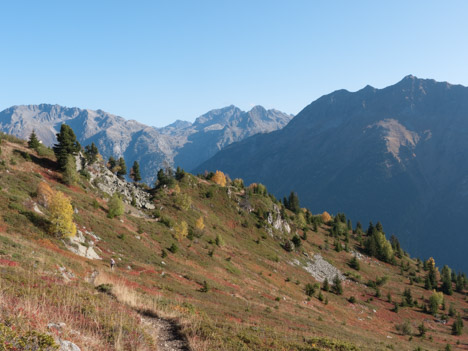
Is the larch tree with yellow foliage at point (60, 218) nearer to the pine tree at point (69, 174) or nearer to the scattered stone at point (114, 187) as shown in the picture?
the pine tree at point (69, 174)

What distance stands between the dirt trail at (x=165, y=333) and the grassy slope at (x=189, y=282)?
0.42 meters

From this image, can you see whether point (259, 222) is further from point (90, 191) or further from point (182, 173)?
point (90, 191)

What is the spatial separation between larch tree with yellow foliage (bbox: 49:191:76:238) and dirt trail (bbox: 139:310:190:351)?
917 inches

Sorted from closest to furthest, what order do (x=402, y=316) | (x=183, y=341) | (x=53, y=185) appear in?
(x=183, y=341)
(x=53, y=185)
(x=402, y=316)

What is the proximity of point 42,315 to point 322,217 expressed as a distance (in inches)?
5896

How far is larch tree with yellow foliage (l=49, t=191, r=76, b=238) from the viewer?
103 ft

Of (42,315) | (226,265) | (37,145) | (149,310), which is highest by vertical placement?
(37,145)

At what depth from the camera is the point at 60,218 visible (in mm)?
31562

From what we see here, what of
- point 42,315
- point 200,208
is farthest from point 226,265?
point 42,315

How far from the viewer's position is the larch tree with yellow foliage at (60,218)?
31297 mm

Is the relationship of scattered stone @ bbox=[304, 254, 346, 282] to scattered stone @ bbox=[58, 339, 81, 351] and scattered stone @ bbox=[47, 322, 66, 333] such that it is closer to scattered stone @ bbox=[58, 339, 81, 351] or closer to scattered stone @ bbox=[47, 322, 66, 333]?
scattered stone @ bbox=[47, 322, 66, 333]

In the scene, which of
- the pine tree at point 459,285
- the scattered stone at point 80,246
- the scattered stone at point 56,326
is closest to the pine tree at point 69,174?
the scattered stone at point 80,246

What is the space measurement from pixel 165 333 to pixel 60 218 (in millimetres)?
26871

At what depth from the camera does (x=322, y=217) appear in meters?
146
